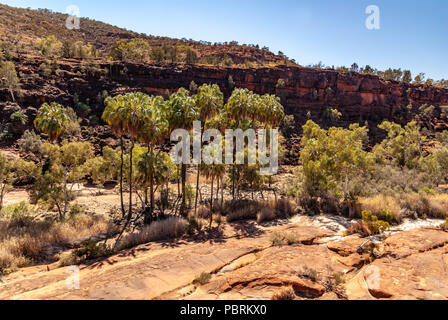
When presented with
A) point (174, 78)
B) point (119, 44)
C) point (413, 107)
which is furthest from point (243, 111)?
point (413, 107)

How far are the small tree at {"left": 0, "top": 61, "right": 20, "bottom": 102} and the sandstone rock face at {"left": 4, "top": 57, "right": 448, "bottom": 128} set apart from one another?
685 centimetres

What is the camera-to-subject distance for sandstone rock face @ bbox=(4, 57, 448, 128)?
155 ft

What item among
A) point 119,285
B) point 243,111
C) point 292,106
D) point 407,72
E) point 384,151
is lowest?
point 119,285

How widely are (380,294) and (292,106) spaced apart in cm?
5343

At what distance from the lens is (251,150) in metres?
19.4

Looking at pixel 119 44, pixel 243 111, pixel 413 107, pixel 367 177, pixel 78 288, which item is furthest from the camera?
A: pixel 413 107

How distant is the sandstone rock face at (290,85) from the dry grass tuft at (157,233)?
39462mm

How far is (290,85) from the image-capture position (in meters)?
58.5

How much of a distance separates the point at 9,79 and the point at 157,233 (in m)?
40.4

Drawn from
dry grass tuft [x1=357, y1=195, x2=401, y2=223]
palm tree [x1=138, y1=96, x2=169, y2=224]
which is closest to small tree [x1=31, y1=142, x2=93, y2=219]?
palm tree [x1=138, y1=96, x2=169, y2=224]

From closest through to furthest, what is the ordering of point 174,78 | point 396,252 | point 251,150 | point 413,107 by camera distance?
point 396,252 → point 251,150 → point 174,78 → point 413,107

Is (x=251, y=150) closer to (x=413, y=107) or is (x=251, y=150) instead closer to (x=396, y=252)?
(x=396, y=252)

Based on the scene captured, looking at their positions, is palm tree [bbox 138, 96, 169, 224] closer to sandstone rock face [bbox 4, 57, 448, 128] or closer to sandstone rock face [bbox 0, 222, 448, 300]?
sandstone rock face [bbox 0, 222, 448, 300]

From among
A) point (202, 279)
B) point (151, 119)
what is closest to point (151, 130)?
point (151, 119)
